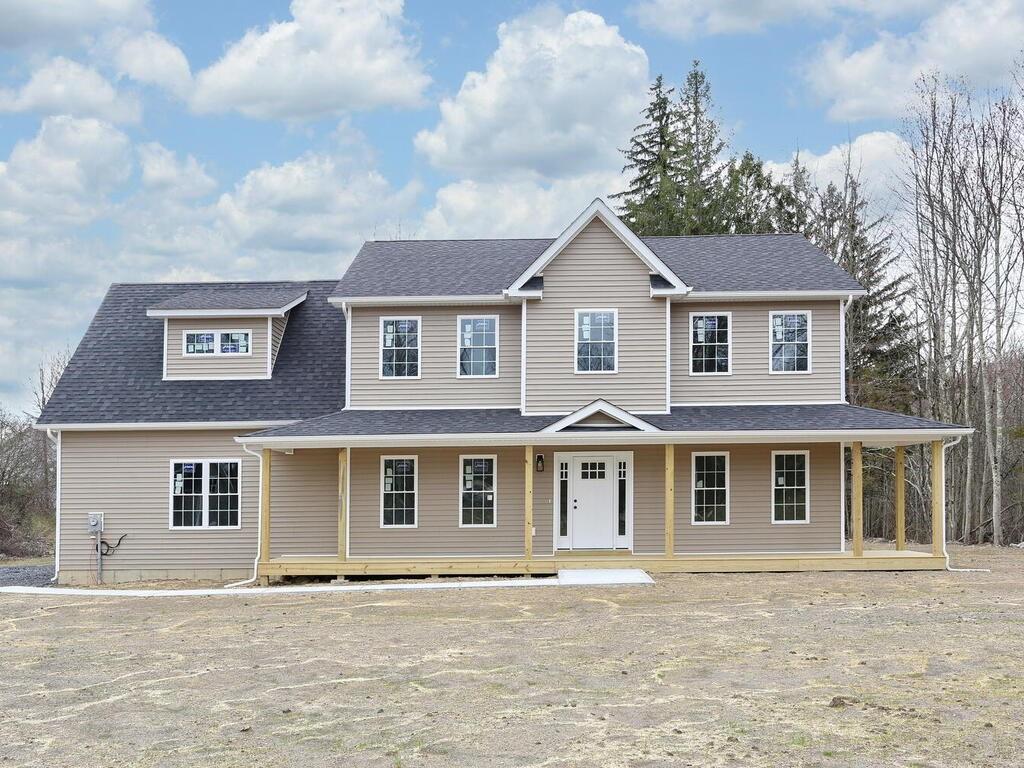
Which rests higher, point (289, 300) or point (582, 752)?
point (289, 300)

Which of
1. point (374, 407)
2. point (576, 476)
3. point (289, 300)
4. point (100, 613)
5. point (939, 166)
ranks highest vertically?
point (939, 166)

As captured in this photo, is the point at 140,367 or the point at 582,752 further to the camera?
the point at 140,367

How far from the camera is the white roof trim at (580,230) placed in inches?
794

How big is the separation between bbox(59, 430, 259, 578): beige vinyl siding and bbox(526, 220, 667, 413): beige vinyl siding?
6533mm

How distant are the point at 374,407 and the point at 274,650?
31.5 feet

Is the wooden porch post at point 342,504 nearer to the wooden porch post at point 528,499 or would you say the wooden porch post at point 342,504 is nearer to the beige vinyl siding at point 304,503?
the beige vinyl siding at point 304,503

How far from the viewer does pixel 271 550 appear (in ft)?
68.3

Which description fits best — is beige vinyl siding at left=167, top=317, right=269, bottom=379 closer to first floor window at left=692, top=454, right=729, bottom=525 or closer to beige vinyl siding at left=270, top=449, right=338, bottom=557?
beige vinyl siding at left=270, top=449, right=338, bottom=557

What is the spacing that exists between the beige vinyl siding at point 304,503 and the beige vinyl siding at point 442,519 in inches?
28.8

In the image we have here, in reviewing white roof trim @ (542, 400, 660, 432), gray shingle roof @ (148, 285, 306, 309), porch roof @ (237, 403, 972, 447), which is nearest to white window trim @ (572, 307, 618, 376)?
porch roof @ (237, 403, 972, 447)

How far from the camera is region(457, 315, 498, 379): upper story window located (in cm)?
2103

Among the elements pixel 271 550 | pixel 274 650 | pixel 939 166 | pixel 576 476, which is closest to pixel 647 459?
pixel 576 476

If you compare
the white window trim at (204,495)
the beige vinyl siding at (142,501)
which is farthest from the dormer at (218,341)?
the white window trim at (204,495)

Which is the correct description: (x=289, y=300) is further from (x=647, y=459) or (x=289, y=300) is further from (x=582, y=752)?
(x=582, y=752)
